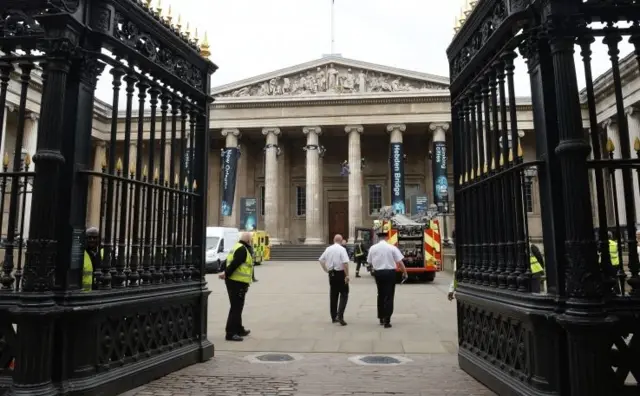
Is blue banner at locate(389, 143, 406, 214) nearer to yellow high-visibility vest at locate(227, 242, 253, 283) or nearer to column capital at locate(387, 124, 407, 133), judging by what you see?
column capital at locate(387, 124, 407, 133)

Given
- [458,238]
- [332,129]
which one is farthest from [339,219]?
[458,238]

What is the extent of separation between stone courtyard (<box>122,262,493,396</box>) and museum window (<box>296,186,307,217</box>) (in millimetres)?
35036

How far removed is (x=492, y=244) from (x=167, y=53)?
175 inches

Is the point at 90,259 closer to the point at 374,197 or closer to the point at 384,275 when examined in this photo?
the point at 384,275

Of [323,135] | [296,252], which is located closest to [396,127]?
[323,135]

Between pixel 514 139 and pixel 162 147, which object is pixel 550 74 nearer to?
pixel 514 139

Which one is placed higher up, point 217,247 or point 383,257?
point 217,247

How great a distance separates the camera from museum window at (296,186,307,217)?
49.5m

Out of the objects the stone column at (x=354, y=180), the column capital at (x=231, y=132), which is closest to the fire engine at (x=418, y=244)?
the stone column at (x=354, y=180)

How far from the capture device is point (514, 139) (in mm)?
4816

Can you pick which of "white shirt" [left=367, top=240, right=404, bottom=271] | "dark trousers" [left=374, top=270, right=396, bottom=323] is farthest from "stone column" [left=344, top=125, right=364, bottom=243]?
"dark trousers" [left=374, top=270, right=396, bottom=323]

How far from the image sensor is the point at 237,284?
8805 mm

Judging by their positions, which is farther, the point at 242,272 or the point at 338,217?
the point at 338,217

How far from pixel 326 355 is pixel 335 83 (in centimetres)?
3982
